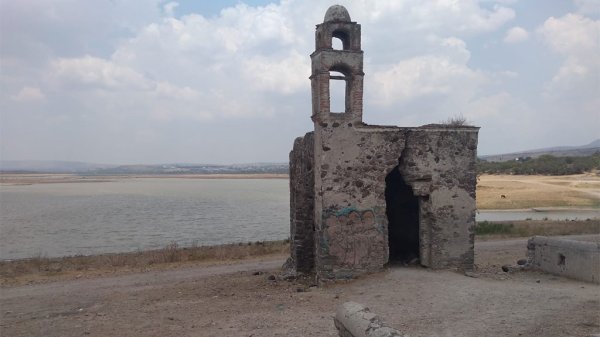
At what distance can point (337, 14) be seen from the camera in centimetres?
1374

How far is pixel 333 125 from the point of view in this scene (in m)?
13.1

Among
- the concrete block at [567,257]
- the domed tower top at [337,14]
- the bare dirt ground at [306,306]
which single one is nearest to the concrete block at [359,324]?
the bare dirt ground at [306,306]

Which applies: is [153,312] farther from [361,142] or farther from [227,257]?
[227,257]

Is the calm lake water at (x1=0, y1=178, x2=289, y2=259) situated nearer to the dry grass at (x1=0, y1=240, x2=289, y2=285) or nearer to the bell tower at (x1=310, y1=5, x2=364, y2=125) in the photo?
the dry grass at (x1=0, y1=240, x2=289, y2=285)

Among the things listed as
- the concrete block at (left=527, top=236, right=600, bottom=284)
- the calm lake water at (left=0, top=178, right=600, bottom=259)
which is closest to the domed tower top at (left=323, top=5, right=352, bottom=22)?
the concrete block at (left=527, top=236, right=600, bottom=284)

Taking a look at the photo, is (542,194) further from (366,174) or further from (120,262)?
(366,174)

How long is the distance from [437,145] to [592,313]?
219 inches

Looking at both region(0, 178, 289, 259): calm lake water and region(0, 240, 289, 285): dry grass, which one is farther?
region(0, 178, 289, 259): calm lake water

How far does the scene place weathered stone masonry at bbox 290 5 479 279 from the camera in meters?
13.0

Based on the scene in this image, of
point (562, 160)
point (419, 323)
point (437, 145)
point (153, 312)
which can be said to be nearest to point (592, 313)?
point (419, 323)

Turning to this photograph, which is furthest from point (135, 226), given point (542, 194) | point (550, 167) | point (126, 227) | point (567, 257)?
point (550, 167)

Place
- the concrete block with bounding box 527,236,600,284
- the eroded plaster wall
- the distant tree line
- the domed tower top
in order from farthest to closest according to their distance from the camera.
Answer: the distant tree line < the domed tower top < the eroded plaster wall < the concrete block with bounding box 527,236,600,284

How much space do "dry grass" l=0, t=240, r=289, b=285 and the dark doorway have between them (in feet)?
24.5

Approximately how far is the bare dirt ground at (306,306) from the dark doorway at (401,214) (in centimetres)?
245
